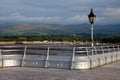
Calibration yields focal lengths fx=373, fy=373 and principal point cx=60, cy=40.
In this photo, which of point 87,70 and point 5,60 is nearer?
point 87,70

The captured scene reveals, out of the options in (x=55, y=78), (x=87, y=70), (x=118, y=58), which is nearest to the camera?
(x=55, y=78)

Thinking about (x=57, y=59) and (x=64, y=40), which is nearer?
(x=57, y=59)

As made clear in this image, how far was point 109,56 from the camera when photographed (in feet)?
97.4

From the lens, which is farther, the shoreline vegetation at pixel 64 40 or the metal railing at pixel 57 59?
the shoreline vegetation at pixel 64 40

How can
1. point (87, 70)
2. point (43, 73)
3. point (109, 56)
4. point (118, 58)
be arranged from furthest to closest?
point (118, 58) < point (109, 56) < point (87, 70) < point (43, 73)

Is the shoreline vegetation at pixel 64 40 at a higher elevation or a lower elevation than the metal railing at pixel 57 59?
higher

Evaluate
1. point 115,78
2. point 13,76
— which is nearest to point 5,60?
point 13,76

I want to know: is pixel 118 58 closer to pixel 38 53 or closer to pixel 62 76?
pixel 38 53

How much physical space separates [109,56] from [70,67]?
7.49 m

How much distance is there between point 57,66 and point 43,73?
2.73 meters

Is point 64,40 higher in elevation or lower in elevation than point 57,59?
higher

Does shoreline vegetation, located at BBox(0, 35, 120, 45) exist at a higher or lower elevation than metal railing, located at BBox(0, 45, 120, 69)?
higher

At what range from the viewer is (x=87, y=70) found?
22703mm

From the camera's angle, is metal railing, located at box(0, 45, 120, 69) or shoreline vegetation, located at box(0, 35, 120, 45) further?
shoreline vegetation, located at box(0, 35, 120, 45)
